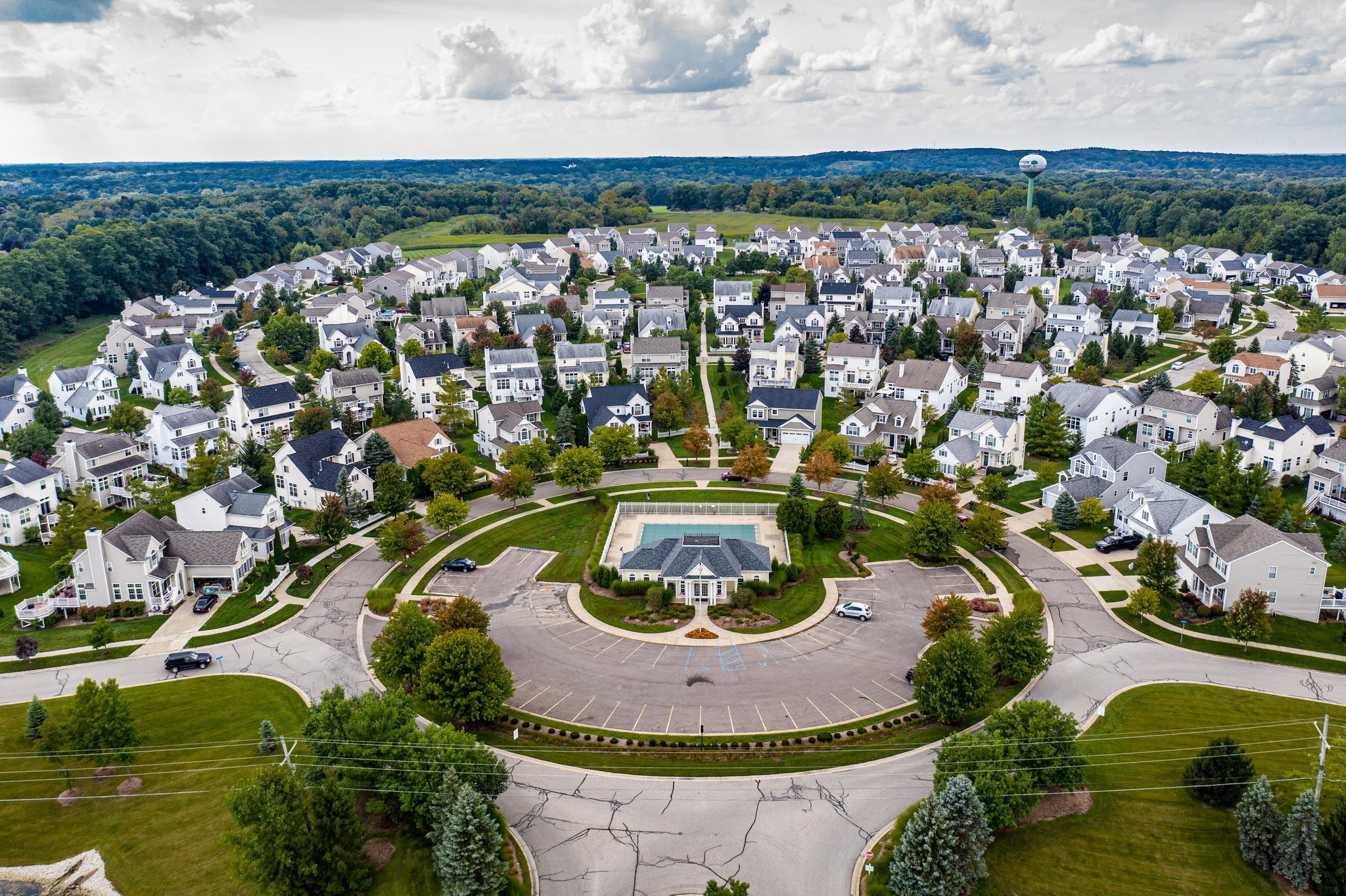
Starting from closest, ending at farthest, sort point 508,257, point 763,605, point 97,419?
point 763,605, point 97,419, point 508,257

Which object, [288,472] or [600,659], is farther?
[288,472]

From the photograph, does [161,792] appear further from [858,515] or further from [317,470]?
[858,515]

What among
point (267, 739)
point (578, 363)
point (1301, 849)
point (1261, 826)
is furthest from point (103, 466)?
point (1301, 849)

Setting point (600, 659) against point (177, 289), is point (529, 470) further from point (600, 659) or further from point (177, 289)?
point (177, 289)

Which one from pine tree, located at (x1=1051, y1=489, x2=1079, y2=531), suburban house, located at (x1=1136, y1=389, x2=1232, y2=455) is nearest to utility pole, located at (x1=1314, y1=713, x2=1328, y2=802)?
pine tree, located at (x1=1051, y1=489, x2=1079, y2=531)

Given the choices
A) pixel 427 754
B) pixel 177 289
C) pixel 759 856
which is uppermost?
pixel 177 289

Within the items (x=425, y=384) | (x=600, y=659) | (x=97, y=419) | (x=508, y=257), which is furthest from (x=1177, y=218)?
(x=97, y=419)
